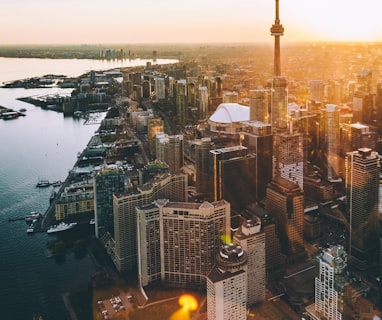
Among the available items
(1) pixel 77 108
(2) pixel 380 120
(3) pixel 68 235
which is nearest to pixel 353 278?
(3) pixel 68 235

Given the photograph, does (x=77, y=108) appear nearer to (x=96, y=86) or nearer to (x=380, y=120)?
(x=96, y=86)

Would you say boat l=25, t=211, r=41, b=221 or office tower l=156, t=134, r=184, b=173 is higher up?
office tower l=156, t=134, r=184, b=173

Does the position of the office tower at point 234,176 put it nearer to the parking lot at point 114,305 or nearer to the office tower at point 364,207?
the office tower at point 364,207

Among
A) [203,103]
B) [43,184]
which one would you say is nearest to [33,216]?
[43,184]

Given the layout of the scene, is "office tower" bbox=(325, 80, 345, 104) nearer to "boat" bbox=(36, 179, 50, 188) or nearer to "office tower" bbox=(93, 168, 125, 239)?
"boat" bbox=(36, 179, 50, 188)

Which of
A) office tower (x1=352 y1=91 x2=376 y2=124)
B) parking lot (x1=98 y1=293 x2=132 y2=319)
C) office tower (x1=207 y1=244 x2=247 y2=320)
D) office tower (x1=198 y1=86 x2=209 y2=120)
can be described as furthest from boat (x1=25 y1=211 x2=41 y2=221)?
office tower (x1=352 y1=91 x2=376 y2=124)

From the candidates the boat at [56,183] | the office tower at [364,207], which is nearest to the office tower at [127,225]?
the office tower at [364,207]
